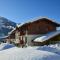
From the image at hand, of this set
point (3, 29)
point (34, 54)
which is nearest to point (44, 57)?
point (34, 54)

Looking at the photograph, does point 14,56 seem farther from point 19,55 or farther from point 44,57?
point 44,57

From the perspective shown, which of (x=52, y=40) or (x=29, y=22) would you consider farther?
(x=29, y=22)

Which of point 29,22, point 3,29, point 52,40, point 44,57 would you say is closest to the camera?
point 44,57

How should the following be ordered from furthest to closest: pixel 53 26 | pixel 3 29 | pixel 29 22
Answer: pixel 3 29 < pixel 53 26 < pixel 29 22

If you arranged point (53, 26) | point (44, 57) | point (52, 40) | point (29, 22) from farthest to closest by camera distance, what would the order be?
1. point (53, 26)
2. point (29, 22)
3. point (52, 40)
4. point (44, 57)

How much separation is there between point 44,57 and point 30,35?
29.1 m

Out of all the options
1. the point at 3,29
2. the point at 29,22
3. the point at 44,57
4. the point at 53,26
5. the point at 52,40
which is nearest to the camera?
the point at 44,57

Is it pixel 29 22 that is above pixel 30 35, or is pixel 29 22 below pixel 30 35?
above

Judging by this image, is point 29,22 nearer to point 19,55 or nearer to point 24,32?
point 24,32

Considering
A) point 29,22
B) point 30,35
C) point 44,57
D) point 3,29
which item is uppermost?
point 3,29

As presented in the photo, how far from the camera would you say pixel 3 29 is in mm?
135750

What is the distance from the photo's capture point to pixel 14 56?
6.46 metres

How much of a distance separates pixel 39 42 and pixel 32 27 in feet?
13.3

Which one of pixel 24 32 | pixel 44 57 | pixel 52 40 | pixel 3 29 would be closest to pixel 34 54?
pixel 44 57
